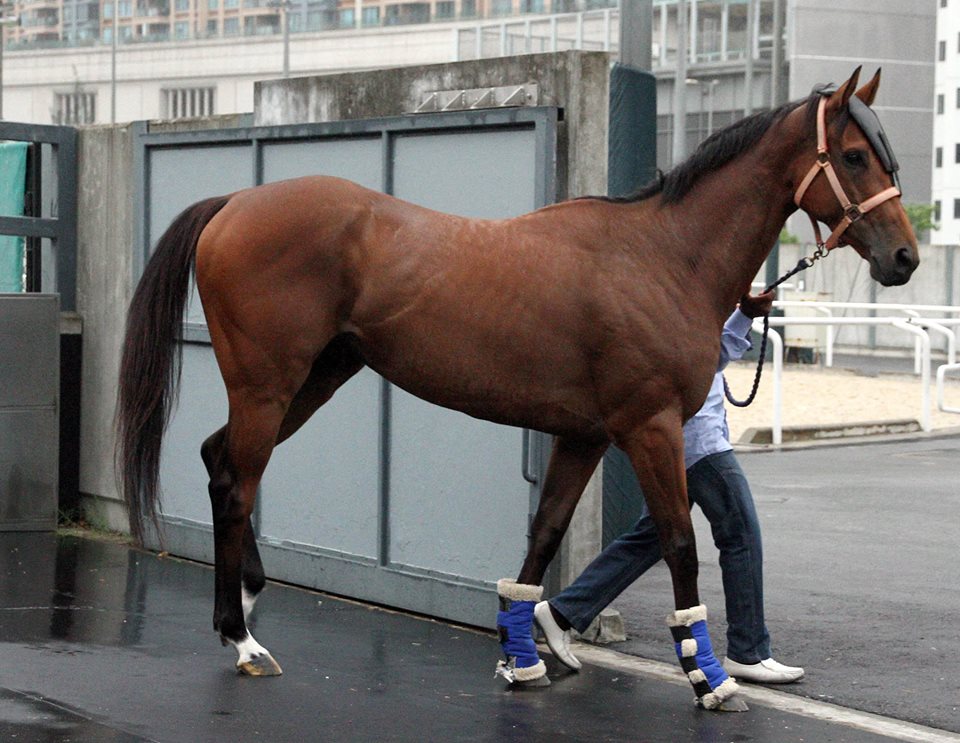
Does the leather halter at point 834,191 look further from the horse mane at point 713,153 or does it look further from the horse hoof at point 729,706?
the horse hoof at point 729,706

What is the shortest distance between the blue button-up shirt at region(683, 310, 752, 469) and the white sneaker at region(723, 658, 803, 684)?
0.80 m

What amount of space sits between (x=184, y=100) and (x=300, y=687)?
6338cm

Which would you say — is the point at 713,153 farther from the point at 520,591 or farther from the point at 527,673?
the point at 527,673

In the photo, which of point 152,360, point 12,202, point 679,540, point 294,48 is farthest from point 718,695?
point 294,48

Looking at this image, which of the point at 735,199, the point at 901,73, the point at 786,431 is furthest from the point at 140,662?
the point at 901,73

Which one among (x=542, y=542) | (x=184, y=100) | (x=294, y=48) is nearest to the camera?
(x=542, y=542)

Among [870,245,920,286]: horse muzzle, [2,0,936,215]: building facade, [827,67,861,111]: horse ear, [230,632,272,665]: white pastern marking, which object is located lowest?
[230,632,272,665]: white pastern marking

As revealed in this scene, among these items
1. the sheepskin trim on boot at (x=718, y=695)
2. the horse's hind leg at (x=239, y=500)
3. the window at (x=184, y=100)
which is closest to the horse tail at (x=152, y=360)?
the horse's hind leg at (x=239, y=500)

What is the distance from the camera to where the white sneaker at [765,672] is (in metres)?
6.26

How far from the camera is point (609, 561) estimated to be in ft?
21.3

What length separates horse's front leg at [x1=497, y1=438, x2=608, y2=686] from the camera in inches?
241

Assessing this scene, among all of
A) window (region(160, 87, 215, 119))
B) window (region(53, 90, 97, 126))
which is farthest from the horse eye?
window (region(53, 90, 97, 126))

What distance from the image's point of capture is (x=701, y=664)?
18.9 ft

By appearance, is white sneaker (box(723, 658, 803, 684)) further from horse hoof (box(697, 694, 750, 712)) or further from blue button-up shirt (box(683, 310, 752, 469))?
blue button-up shirt (box(683, 310, 752, 469))
